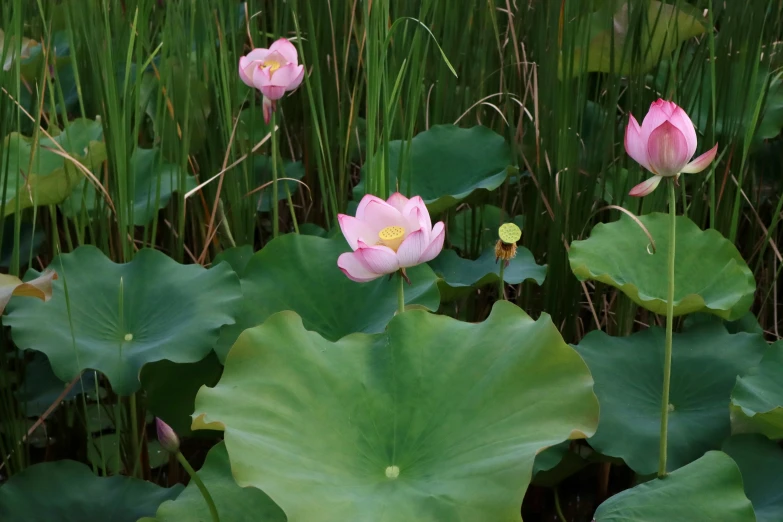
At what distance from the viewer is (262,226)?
5.74ft

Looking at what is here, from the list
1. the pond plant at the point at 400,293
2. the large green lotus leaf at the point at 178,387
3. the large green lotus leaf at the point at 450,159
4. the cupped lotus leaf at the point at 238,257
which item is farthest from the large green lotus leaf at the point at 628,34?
the large green lotus leaf at the point at 178,387

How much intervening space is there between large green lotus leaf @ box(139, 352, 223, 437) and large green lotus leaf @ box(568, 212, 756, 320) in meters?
0.49

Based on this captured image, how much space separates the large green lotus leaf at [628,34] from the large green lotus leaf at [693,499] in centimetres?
61

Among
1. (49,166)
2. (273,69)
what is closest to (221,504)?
(273,69)

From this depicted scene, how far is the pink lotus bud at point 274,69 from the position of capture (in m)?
1.16

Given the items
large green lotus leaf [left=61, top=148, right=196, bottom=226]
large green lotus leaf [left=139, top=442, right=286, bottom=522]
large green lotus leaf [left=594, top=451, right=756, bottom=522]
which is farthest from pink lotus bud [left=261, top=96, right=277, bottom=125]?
large green lotus leaf [left=594, top=451, right=756, bottom=522]

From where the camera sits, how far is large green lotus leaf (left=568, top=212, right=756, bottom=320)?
1.05m

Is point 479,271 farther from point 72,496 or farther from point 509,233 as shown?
point 72,496

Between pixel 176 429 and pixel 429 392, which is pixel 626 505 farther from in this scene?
pixel 176 429

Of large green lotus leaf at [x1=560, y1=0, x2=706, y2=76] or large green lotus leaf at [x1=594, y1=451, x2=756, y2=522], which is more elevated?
large green lotus leaf at [x1=560, y1=0, x2=706, y2=76]

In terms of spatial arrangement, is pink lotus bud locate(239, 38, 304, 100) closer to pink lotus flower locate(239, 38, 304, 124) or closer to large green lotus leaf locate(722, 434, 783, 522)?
pink lotus flower locate(239, 38, 304, 124)

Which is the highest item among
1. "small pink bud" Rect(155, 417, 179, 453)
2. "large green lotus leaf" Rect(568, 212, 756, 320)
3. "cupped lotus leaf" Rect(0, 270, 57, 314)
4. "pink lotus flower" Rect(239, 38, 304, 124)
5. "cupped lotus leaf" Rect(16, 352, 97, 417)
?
"pink lotus flower" Rect(239, 38, 304, 124)

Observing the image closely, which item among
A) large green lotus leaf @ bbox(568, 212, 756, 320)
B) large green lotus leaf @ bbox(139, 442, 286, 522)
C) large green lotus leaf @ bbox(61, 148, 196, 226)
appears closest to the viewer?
large green lotus leaf @ bbox(139, 442, 286, 522)

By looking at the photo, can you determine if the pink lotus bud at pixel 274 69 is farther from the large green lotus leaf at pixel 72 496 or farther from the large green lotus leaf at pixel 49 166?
the large green lotus leaf at pixel 72 496
